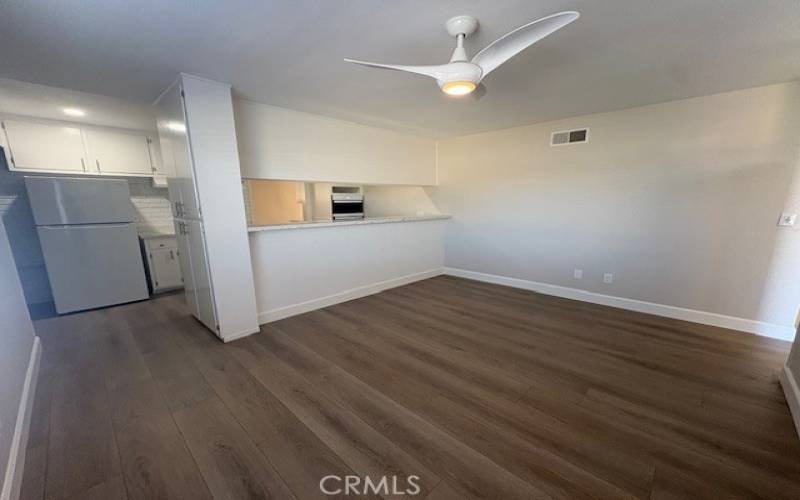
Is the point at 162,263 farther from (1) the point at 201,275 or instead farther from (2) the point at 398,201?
(2) the point at 398,201

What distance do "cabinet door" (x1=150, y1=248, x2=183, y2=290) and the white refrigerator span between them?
0.78ft

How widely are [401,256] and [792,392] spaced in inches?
142

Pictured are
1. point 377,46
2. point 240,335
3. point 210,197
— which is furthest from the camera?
point 240,335

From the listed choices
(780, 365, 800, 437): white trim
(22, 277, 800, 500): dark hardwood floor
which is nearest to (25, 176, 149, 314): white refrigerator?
(22, 277, 800, 500): dark hardwood floor

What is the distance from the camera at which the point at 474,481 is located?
1.27m

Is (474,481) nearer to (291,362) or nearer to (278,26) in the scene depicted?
(291,362)

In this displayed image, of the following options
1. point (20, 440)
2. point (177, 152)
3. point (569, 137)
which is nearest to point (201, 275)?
point (177, 152)

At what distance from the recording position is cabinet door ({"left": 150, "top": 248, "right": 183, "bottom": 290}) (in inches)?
155

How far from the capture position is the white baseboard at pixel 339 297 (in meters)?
3.03

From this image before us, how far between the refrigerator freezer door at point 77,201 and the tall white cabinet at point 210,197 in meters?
1.30

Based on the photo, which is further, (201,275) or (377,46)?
(201,275)

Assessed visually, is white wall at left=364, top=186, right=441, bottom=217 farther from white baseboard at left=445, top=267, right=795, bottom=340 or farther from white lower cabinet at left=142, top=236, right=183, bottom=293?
white lower cabinet at left=142, top=236, right=183, bottom=293

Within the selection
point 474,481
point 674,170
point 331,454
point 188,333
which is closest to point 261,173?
point 188,333

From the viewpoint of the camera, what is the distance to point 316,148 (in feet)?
10.5
